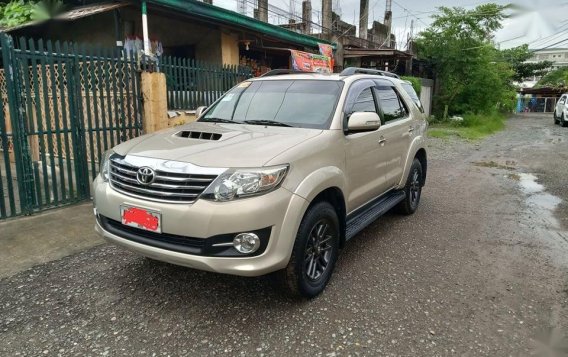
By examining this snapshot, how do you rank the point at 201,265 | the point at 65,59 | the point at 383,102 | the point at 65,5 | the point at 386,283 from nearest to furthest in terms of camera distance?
1. the point at 201,265
2. the point at 386,283
3. the point at 383,102
4. the point at 65,59
5. the point at 65,5

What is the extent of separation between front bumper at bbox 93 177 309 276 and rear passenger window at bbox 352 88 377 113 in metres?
1.51

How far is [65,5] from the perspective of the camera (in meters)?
9.57

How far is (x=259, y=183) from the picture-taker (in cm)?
269

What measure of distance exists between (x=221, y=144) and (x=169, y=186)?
538mm

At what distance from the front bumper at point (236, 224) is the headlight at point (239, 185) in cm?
4

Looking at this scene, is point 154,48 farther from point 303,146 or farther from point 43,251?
point 303,146

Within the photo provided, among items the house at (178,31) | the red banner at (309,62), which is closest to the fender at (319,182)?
the house at (178,31)

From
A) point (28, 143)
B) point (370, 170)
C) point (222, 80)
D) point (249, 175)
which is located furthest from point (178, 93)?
point (249, 175)

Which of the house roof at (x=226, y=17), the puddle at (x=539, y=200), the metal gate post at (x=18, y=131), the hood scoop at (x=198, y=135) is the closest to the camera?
the hood scoop at (x=198, y=135)

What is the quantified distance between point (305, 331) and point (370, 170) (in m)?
1.80

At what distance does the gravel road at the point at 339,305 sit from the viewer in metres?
2.68

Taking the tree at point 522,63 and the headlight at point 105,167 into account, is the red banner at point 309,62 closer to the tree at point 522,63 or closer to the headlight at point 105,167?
the headlight at point 105,167

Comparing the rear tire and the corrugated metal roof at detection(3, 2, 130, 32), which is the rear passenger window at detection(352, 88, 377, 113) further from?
the corrugated metal roof at detection(3, 2, 130, 32)

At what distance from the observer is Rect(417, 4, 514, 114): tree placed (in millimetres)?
20984
